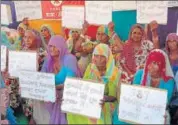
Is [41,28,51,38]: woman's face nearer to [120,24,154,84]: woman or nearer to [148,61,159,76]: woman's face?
[120,24,154,84]: woman

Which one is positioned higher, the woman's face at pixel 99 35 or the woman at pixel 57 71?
the woman's face at pixel 99 35

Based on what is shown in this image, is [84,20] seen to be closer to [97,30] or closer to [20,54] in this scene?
[97,30]

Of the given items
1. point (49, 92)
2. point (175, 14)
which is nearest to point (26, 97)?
point (49, 92)

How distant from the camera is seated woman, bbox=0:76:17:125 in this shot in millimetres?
1804

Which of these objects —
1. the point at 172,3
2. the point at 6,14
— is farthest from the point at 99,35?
the point at 6,14

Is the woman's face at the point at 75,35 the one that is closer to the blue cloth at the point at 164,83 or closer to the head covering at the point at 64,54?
the head covering at the point at 64,54

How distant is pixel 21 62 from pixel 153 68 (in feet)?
2.19

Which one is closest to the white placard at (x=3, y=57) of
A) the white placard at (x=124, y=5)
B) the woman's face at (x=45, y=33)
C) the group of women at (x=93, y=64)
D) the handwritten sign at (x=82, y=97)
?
the group of women at (x=93, y=64)

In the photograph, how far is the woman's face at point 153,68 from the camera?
5.10 feet

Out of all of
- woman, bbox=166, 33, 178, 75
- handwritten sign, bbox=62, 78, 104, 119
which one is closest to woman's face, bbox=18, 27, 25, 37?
handwritten sign, bbox=62, 78, 104, 119

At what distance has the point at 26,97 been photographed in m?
1.86

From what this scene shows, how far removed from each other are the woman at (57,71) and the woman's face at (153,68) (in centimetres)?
35

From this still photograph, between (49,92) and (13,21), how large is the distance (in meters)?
0.39

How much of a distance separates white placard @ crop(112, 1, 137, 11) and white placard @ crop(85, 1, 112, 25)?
0.02 meters
